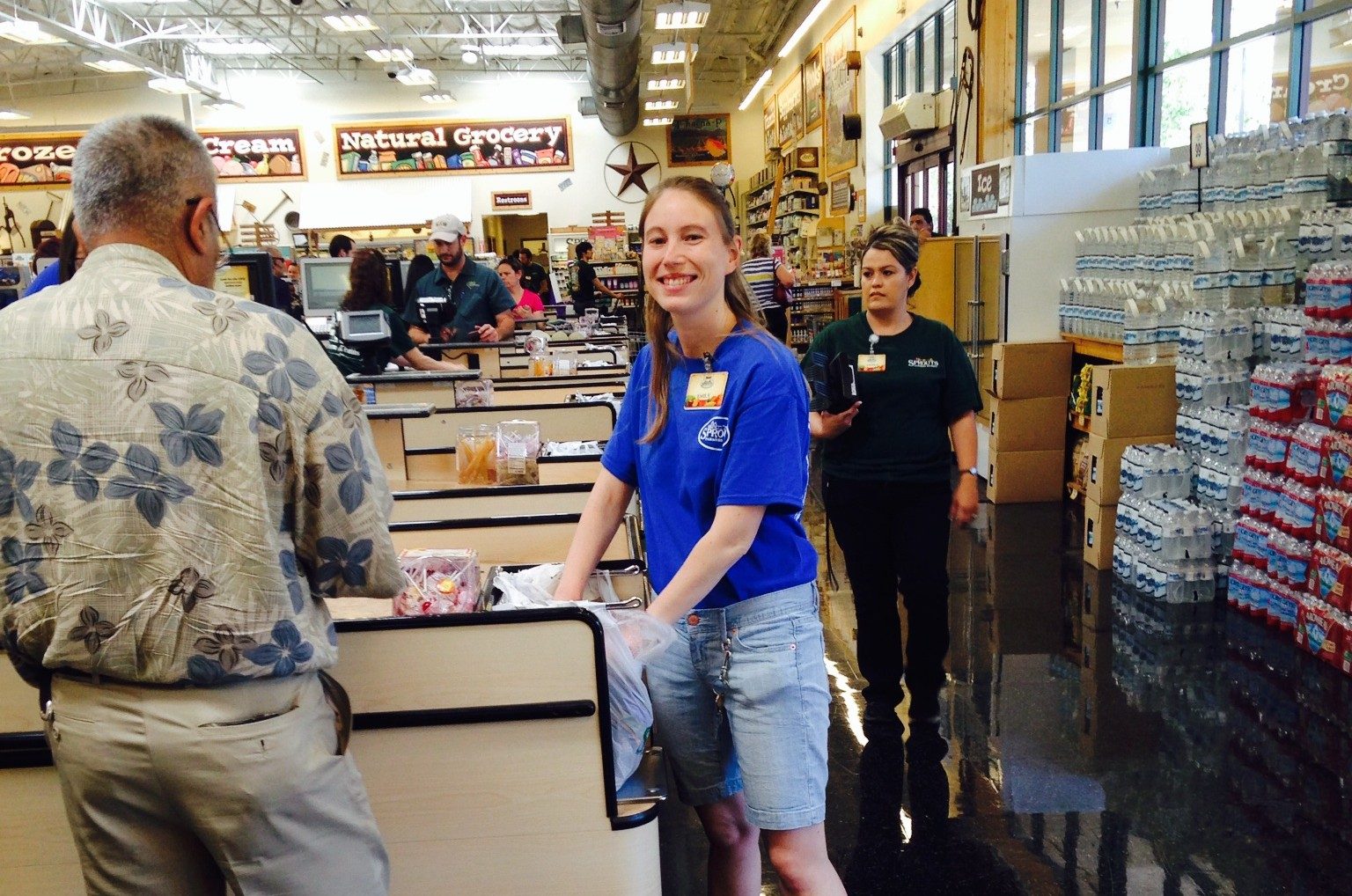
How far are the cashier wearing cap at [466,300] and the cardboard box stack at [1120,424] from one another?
11.3 feet

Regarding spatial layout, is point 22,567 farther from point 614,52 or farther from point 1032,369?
point 614,52

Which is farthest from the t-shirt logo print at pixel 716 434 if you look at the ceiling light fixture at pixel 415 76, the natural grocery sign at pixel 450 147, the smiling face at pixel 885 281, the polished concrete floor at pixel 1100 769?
the natural grocery sign at pixel 450 147

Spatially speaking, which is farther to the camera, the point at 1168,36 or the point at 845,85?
the point at 845,85

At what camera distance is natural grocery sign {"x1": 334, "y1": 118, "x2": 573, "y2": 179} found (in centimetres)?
2188

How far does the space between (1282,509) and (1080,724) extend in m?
1.41

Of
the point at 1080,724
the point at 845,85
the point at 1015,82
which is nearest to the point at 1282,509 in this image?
the point at 1080,724

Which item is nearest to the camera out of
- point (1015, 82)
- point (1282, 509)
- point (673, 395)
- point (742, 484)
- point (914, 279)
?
point (742, 484)

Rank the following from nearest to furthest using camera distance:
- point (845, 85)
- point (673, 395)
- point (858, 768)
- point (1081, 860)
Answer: point (673, 395) → point (1081, 860) → point (858, 768) → point (845, 85)

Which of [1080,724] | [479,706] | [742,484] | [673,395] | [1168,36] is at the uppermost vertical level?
[1168,36]

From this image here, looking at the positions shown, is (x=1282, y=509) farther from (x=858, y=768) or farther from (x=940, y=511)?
(x=858, y=768)

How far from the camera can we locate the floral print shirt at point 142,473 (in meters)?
1.24

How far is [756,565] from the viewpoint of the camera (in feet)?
5.59

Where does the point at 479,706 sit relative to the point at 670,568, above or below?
below

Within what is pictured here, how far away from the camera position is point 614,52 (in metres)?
12.7
